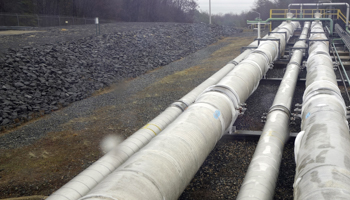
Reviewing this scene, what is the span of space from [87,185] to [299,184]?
12.9ft

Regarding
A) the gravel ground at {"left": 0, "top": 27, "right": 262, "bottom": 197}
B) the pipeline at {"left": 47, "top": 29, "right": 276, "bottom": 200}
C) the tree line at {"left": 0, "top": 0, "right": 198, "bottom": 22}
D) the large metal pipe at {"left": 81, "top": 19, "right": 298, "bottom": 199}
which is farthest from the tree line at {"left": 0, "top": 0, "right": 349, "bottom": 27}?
the large metal pipe at {"left": 81, "top": 19, "right": 298, "bottom": 199}

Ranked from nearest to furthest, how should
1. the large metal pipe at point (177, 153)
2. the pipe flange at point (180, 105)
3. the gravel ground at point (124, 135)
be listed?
the large metal pipe at point (177, 153) → the gravel ground at point (124, 135) → the pipe flange at point (180, 105)

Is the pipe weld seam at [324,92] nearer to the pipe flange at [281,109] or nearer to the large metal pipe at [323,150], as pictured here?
the large metal pipe at [323,150]

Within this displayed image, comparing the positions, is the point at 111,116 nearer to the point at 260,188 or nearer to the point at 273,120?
the point at 273,120

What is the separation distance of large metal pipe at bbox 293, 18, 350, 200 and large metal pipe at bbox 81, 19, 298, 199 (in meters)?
2.01

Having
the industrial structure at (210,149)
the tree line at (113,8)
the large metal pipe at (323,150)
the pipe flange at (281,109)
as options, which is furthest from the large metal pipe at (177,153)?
the tree line at (113,8)

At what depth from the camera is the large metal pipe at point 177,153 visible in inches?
190

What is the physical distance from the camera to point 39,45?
2025 cm

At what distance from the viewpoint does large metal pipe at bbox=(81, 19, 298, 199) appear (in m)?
4.83

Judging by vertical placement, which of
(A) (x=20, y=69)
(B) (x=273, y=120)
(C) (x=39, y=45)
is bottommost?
(B) (x=273, y=120)

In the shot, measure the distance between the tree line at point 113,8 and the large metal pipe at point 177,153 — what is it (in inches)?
1619

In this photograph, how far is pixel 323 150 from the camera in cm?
546

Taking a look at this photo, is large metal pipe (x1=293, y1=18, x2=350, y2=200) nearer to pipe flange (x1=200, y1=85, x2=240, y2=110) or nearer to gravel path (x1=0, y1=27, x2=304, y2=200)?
gravel path (x1=0, y1=27, x2=304, y2=200)

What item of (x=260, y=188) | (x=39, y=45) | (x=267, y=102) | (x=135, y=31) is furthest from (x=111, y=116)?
(x=135, y=31)
